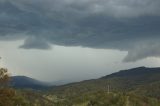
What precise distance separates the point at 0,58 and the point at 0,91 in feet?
34.3

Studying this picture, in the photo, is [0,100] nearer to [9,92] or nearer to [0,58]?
[9,92]

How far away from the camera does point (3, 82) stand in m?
112

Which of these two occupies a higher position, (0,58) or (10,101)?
(0,58)

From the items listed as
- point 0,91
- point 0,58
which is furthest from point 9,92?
point 0,58

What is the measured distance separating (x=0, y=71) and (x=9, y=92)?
6.89 metres

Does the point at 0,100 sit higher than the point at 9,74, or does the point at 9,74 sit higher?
the point at 9,74

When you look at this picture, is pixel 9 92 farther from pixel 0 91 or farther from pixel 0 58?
pixel 0 58

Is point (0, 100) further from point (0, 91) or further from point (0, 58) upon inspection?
point (0, 58)

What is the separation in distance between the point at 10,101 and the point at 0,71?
30.9 feet

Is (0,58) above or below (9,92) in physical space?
above

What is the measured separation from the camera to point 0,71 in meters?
113

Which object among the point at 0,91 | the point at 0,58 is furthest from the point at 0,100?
the point at 0,58

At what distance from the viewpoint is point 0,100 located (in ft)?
Answer: 363

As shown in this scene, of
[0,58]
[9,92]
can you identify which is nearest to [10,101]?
[9,92]
